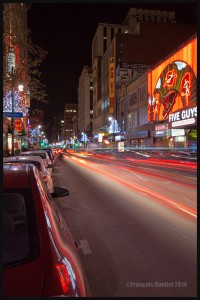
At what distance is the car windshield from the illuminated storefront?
111ft

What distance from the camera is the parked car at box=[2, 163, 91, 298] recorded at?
2.29 m

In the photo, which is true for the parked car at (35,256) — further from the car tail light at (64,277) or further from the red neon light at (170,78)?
the red neon light at (170,78)

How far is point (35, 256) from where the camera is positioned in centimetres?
252

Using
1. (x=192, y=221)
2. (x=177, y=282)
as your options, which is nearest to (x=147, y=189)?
(x=192, y=221)

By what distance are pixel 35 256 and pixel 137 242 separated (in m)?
4.77

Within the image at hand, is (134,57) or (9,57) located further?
(134,57)

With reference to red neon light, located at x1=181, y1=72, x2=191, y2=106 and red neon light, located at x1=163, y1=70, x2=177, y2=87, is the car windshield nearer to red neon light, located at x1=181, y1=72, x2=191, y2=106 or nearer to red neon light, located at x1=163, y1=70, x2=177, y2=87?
red neon light, located at x1=181, y1=72, x2=191, y2=106

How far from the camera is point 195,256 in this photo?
20.1ft

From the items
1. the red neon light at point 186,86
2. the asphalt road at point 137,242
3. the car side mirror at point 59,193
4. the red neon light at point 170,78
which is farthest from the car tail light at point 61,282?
the red neon light at point 170,78

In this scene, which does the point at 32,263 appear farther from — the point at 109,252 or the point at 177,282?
the point at 109,252

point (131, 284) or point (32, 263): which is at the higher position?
point (32, 263)

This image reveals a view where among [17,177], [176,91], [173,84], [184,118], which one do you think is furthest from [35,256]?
[173,84]

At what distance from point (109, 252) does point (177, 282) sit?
1685mm

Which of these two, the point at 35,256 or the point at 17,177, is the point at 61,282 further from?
the point at 17,177
